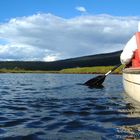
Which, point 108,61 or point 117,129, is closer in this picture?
point 117,129

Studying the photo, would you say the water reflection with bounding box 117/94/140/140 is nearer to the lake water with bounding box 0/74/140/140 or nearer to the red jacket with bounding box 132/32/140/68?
the lake water with bounding box 0/74/140/140

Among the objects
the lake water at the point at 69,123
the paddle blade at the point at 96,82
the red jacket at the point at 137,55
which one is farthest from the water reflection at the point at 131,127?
the paddle blade at the point at 96,82

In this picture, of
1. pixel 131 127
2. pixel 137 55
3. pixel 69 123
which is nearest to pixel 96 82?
pixel 137 55

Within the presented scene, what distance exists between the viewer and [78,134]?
9.50 meters

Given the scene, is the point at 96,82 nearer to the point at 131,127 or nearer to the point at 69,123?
the point at 69,123

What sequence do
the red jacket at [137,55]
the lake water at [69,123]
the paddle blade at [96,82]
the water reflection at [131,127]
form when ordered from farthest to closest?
the paddle blade at [96,82], the red jacket at [137,55], the lake water at [69,123], the water reflection at [131,127]

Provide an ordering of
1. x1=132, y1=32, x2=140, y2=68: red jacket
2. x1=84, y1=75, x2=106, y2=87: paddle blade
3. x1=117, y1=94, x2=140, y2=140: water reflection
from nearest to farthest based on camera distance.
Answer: x1=117, y1=94, x2=140, y2=140: water reflection
x1=132, y1=32, x2=140, y2=68: red jacket
x1=84, y1=75, x2=106, y2=87: paddle blade

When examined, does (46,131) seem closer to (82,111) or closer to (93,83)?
(82,111)

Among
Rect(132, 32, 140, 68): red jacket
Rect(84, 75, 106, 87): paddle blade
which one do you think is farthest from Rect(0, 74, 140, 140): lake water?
Rect(84, 75, 106, 87): paddle blade

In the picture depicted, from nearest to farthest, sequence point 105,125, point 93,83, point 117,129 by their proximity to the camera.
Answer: point 117,129, point 105,125, point 93,83

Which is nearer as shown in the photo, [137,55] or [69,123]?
[69,123]

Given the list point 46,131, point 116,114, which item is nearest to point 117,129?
point 46,131

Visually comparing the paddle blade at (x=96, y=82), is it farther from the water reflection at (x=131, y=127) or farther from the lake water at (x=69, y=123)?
the water reflection at (x=131, y=127)

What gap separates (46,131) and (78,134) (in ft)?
3.06
